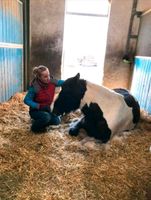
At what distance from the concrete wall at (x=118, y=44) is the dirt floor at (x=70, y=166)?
8.13 ft

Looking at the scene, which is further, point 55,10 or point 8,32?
point 55,10

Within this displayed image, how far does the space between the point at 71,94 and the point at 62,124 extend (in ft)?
2.08

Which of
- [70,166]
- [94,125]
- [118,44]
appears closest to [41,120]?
[94,125]

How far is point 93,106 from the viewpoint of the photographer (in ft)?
7.58

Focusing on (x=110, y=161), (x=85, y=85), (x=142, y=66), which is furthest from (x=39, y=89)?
(x=142, y=66)

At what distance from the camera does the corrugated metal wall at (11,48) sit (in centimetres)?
324

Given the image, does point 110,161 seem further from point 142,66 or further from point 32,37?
point 32,37

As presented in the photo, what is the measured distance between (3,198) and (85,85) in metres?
1.43

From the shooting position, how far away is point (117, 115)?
2.34 metres

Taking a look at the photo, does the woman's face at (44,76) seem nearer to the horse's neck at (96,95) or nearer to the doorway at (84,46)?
the horse's neck at (96,95)

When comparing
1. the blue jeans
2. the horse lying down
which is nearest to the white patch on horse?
the horse lying down

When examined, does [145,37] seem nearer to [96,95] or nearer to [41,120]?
[96,95]

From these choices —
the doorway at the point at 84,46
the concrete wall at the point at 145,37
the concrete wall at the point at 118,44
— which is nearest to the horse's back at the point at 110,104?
the concrete wall at the point at 145,37

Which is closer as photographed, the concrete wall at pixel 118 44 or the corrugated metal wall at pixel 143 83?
the corrugated metal wall at pixel 143 83
